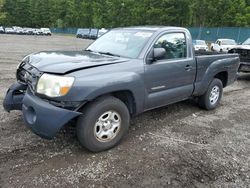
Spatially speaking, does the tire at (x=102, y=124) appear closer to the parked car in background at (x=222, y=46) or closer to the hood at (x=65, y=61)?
the hood at (x=65, y=61)

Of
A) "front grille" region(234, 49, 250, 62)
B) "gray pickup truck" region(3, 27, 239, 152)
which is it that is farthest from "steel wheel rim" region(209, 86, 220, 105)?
"front grille" region(234, 49, 250, 62)

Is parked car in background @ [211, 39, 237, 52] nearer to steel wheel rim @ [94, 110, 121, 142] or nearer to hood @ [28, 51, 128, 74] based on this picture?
hood @ [28, 51, 128, 74]

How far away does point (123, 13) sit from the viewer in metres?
66.8

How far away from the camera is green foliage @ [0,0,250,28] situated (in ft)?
162

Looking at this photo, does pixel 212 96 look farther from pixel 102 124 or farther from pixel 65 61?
pixel 65 61

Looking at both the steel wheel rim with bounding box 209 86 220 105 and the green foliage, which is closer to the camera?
the steel wheel rim with bounding box 209 86 220 105

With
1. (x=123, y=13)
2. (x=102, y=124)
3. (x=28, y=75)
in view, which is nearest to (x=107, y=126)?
(x=102, y=124)

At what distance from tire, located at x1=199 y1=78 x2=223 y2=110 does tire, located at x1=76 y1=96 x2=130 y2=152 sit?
2597 millimetres

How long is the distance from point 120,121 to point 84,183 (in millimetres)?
1172

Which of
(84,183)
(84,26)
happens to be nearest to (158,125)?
(84,183)

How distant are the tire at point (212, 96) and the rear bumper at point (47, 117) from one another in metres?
3.47

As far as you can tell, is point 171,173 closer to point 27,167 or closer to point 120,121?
point 120,121

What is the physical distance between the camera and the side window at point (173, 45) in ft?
17.1

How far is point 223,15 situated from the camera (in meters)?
50.1
